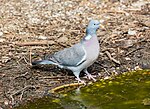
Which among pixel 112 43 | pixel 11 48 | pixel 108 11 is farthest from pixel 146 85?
pixel 108 11

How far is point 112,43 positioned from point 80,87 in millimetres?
1320

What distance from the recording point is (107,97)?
5.41 m

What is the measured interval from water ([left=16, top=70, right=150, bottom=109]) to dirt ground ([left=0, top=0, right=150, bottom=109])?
0.24 metres

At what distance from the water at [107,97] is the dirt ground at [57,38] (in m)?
0.24

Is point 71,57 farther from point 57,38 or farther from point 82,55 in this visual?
point 57,38

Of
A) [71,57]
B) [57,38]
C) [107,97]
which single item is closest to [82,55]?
[71,57]

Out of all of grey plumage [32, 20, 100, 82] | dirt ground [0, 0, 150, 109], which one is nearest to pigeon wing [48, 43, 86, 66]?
grey plumage [32, 20, 100, 82]

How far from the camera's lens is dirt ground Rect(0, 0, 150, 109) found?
5.98 meters

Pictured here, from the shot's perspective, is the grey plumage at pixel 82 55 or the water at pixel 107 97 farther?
the grey plumage at pixel 82 55

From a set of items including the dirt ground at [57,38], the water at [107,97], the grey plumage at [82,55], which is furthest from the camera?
the dirt ground at [57,38]

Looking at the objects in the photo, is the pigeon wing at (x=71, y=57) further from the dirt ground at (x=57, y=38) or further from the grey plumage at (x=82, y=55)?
the dirt ground at (x=57, y=38)

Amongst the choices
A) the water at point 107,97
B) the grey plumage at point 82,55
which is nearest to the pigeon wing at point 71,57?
the grey plumage at point 82,55

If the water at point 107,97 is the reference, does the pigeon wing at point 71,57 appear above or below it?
above

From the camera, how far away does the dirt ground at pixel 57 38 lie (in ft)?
19.6
